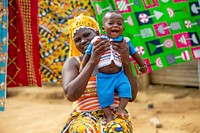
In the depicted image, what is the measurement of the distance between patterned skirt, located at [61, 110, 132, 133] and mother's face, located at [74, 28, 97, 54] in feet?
1.48

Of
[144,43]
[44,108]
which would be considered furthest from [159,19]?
[44,108]

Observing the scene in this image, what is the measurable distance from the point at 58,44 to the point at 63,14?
0.32 meters

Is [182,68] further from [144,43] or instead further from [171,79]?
[144,43]

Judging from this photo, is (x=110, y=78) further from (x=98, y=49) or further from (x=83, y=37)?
(x=83, y=37)

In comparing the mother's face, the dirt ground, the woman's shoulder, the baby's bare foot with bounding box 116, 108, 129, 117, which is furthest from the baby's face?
the dirt ground

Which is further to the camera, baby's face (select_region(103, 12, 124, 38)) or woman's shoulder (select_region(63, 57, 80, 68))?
woman's shoulder (select_region(63, 57, 80, 68))

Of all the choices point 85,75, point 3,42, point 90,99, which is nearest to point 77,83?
point 85,75

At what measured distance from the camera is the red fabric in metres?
3.55

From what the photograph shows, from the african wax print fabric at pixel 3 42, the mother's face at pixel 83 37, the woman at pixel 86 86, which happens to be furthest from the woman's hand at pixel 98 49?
the african wax print fabric at pixel 3 42

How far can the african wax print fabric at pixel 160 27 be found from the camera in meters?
3.77

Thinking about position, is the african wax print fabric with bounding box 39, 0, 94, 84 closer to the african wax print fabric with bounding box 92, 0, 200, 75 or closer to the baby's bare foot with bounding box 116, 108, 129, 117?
the african wax print fabric with bounding box 92, 0, 200, 75

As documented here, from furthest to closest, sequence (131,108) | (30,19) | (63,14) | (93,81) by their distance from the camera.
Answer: (131,108)
(63,14)
(30,19)
(93,81)

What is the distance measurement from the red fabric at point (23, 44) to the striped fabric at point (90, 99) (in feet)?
4.21

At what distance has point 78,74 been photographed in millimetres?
2576
